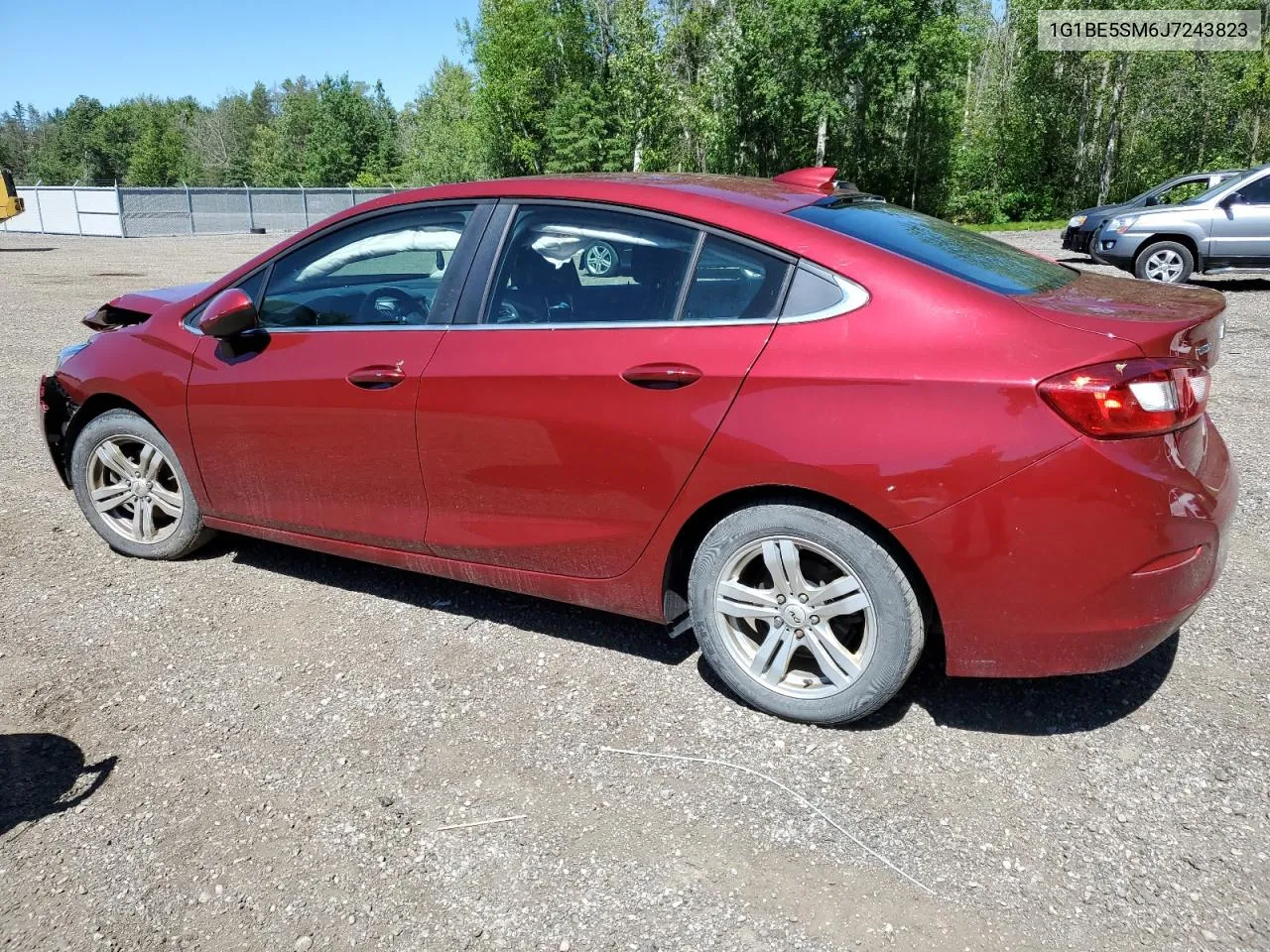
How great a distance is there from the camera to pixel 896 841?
8.77 feet

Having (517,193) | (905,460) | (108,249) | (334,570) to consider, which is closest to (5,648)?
(334,570)

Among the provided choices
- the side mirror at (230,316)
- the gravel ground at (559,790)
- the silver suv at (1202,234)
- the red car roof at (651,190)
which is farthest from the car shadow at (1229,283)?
the side mirror at (230,316)

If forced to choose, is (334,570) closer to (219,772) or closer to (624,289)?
(219,772)

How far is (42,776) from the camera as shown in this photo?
304 centimetres

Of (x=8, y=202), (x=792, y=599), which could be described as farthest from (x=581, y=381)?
(x=8, y=202)

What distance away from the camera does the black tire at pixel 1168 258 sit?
14.5m

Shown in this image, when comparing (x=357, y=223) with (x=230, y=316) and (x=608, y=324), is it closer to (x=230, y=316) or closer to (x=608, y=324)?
(x=230, y=316)

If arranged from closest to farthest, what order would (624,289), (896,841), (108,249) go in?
(896,841), (624,289), (108,249)

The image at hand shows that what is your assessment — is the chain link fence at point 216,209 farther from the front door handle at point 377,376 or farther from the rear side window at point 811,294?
the rear side window at point 811,294

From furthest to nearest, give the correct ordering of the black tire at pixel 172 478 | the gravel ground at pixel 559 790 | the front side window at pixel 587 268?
the black tire at pixel 172 478, the front side window at pixel 587 268, the gravel ground at pixel 559 790

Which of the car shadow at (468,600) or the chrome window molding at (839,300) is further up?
the chrome window molding at (839,300)

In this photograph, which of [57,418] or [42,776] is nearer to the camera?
[42,776]

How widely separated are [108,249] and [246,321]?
28.3 metres

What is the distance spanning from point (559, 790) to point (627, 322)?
1464 mm
